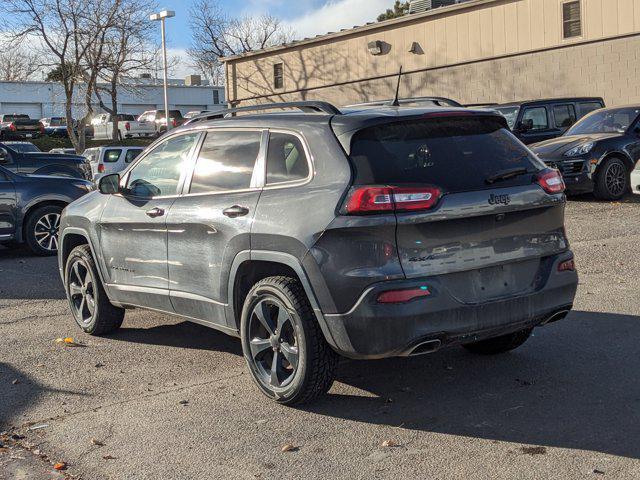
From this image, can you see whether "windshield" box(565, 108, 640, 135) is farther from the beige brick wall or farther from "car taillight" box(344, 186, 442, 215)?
"car taillight" box(344, 186, 442, 215)

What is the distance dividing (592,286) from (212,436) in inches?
192

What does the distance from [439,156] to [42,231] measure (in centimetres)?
886

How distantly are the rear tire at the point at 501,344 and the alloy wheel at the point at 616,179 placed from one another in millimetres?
10033

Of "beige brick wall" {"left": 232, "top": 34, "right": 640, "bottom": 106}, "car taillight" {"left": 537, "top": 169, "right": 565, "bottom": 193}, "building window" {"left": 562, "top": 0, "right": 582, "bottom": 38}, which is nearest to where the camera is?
"car taillight" {"left": 537, "top": 169, "right": 565, "bottom": 193}

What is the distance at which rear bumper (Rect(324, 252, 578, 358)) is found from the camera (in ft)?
14.7

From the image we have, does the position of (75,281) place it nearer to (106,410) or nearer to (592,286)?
(106,410)

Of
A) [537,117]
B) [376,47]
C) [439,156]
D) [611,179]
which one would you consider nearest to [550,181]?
[439,156]

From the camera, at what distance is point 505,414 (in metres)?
4.77

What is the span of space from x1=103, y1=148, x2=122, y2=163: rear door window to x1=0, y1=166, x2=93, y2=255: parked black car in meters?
15.0

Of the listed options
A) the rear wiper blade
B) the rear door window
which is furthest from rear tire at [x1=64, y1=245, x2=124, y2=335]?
the rear door window

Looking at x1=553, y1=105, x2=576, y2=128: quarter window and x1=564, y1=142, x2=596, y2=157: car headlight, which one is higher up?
x1=553, y1=105, x2=576, y2=128: quarter window

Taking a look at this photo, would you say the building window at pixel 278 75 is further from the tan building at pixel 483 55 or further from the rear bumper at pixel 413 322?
the rear bumper at pixel 413 322

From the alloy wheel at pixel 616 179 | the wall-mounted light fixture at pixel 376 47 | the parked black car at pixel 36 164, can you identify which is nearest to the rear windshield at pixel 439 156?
the alloy wheel at pixel 616 179

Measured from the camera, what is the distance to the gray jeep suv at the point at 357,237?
4531mm
